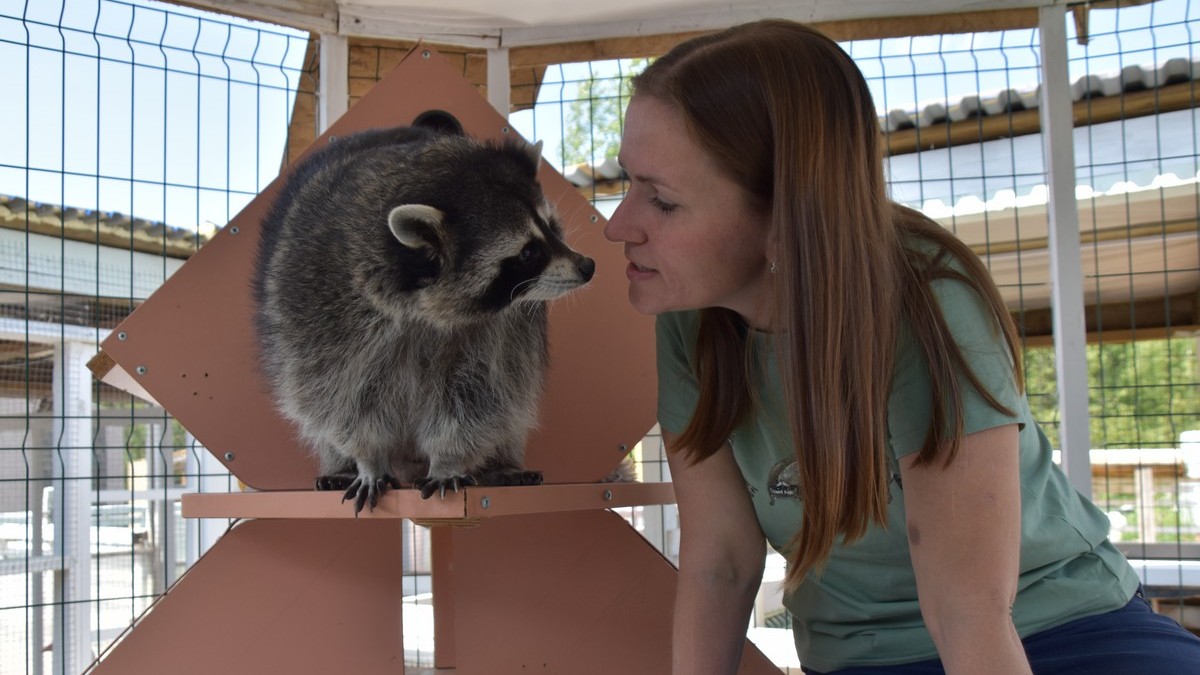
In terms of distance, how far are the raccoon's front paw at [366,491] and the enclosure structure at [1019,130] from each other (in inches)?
22.6

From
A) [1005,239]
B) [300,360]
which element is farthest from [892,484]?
[1005,239]

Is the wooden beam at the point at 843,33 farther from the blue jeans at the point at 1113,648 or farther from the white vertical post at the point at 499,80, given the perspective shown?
the blue jeans at the point at 1113,648

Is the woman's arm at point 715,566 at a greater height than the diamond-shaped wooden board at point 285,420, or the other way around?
the diamond-shaped wooden board at point 285,420

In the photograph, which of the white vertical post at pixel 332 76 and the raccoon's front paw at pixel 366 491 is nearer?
the raccoon's front paw at pixel 366 491

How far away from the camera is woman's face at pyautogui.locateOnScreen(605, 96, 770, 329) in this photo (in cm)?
130

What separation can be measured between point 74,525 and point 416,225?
2.31 metres

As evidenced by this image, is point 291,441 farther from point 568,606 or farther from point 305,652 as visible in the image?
point 568,606

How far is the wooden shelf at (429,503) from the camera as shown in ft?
4.44

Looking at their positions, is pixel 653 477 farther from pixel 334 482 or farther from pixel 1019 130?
pixel 334 482

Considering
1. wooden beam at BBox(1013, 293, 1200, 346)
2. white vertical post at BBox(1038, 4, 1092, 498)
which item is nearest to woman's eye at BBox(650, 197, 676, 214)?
white vertical post at BBox(1038, 4, 1092, 498)

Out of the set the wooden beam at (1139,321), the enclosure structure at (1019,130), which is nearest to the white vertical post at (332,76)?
the enclosure structure at (1019,130)

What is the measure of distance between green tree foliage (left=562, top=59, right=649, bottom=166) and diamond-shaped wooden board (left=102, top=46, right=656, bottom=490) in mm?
419

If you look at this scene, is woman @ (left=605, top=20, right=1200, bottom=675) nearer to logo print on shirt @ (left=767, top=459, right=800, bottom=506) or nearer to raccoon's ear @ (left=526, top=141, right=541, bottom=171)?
logo print on shirt @ (left=767, top=459, right=800, bottom=506)

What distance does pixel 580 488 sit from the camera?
60.1 inches
